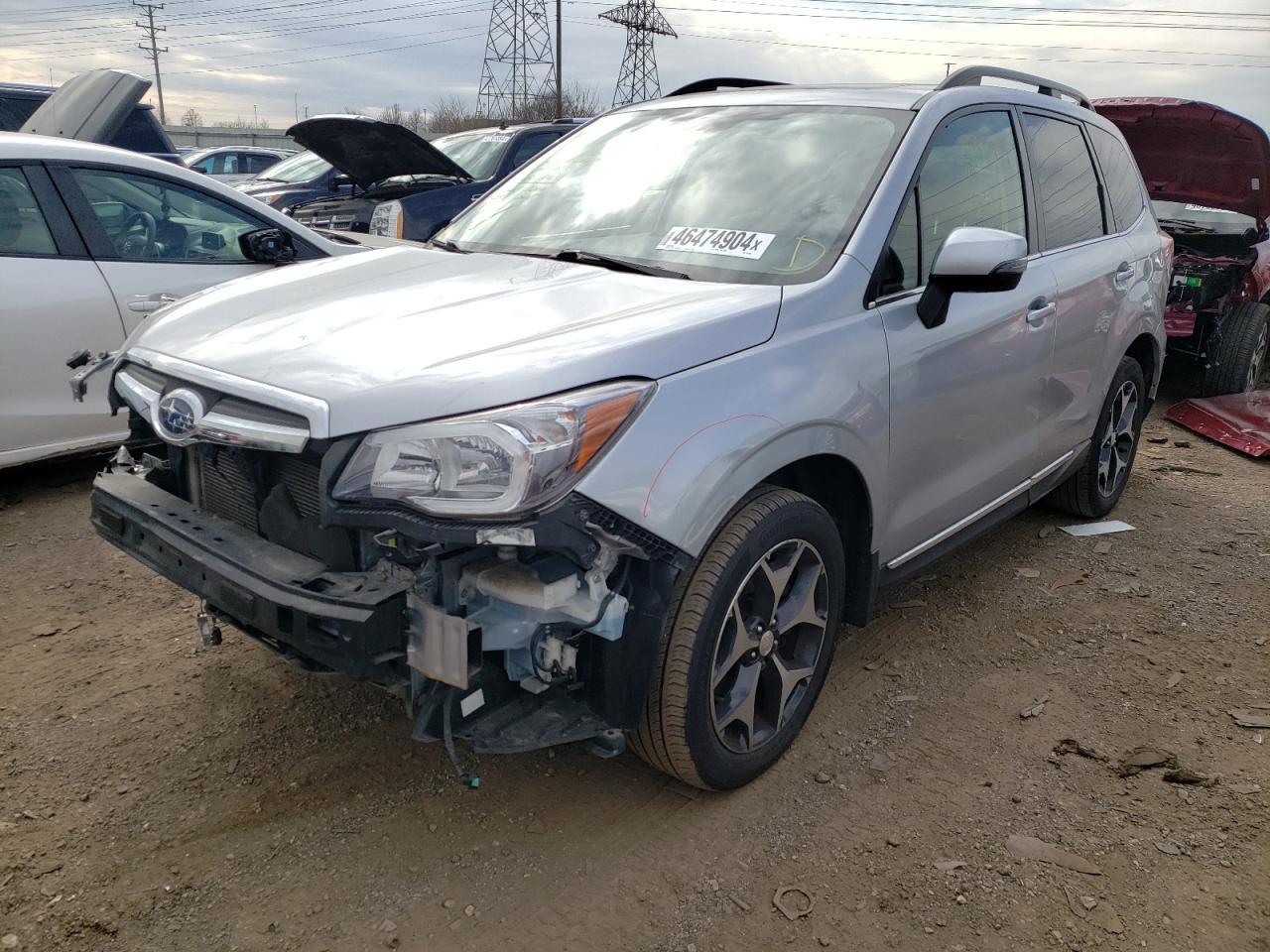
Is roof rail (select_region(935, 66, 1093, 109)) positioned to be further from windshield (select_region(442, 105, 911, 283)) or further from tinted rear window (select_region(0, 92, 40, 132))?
tinted rear window (select_region(0, 92, 40, 132))

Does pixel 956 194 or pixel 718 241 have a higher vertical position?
pixel 956 194

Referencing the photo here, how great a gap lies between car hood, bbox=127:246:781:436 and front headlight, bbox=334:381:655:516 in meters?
0.04

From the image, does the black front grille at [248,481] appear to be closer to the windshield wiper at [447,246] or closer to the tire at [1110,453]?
the windshield wiper at [447,246]

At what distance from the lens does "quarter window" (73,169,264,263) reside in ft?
15.0

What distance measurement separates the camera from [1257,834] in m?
2.60

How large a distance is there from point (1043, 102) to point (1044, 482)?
152cm

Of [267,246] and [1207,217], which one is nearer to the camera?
[267,246]

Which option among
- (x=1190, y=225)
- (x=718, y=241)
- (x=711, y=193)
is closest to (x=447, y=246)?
(x=711, y=193)

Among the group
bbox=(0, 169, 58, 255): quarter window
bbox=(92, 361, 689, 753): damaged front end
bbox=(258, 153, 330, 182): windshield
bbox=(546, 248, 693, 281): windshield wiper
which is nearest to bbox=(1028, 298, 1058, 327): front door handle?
bbox=(546, 248, 693, 281): windshield wiper

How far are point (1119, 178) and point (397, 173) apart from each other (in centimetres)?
536

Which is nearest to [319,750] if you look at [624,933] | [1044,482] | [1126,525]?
[624,933]

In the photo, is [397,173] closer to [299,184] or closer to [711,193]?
[299,184]

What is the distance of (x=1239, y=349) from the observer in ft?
22.9

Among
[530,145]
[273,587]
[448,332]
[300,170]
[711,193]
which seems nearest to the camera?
[273,587]
